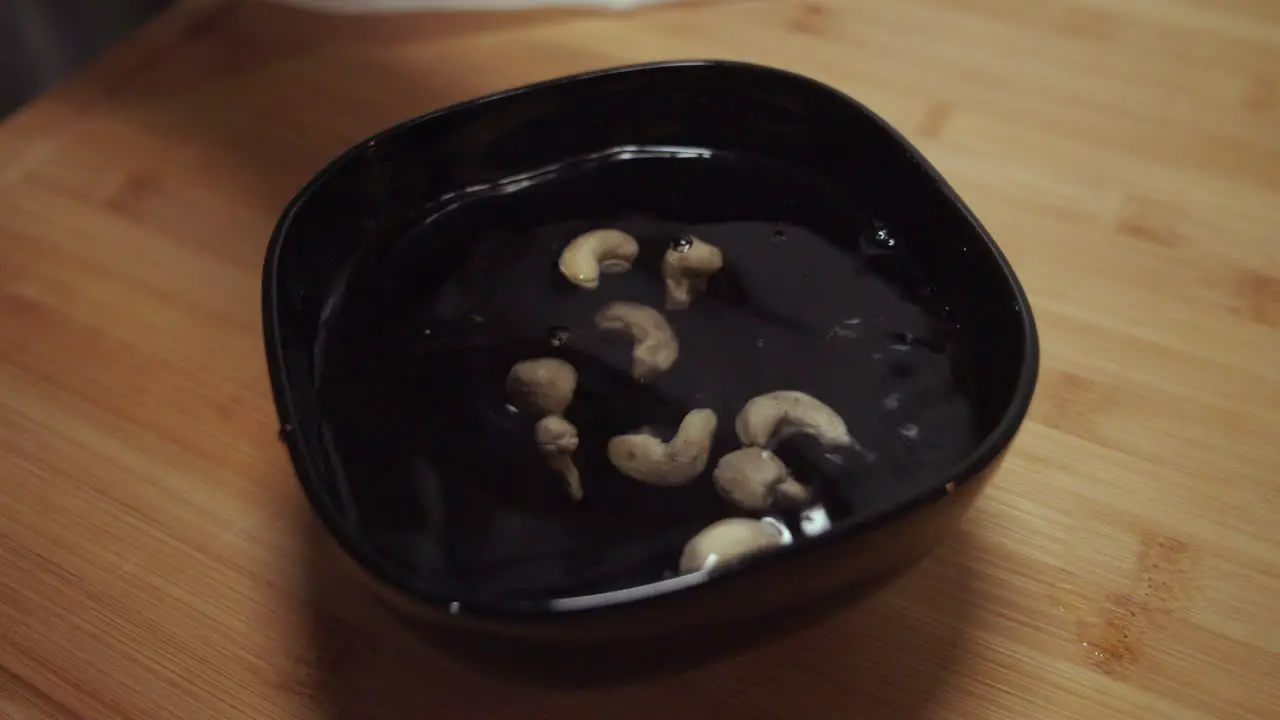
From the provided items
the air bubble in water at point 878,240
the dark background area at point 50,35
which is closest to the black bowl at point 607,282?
the air bubble in water at point 878,240

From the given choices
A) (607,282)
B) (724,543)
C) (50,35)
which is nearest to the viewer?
(724,543)

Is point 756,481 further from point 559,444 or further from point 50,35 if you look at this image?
point 50,35

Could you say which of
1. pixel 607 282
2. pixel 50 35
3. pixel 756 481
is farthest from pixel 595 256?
pixel 50 35

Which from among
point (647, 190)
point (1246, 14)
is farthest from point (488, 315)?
point (1246, 14)

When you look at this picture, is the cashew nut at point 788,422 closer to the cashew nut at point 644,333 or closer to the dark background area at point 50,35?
the cashew nut at point 644,333

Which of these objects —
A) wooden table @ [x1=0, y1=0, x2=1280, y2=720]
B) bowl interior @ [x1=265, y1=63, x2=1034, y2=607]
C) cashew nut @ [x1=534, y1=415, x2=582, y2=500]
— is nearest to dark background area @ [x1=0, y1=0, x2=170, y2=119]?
wooden table @ [x1=0, y1=0, x2=1280, y2=720]

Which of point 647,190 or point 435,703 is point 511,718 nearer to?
point 435,703
